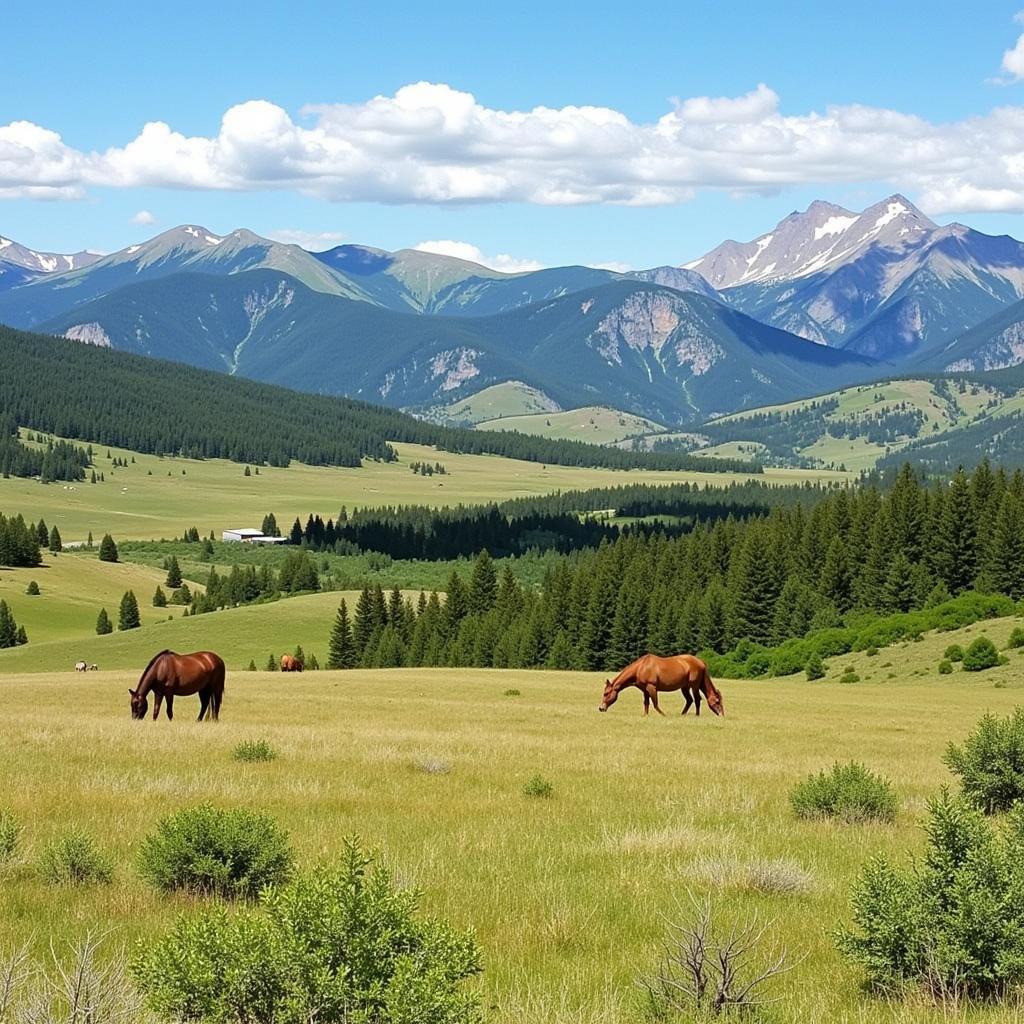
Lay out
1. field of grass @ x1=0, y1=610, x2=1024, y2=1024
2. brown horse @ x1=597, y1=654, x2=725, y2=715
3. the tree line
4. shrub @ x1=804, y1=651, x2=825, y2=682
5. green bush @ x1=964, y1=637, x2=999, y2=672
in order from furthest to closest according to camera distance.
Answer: the tree line, shrub @ x1=804, y1=651, x2=825, y2=682, green bush @ x1=964, y1=637, x2=999, y2=672, brown horse @ x1=597, y1=654, x2=725, y2=715, field of grass @ x1=0, y1=610, x2=1024, y2=1024

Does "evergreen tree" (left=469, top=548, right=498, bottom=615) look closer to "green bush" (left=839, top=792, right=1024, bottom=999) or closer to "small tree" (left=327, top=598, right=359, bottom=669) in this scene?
"small tree" (left=327, top=598, right=359, bottom=669)

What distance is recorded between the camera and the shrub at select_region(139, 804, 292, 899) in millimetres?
11461

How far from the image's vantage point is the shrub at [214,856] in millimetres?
11461

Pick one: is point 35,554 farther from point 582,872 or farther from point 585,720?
point 582,872

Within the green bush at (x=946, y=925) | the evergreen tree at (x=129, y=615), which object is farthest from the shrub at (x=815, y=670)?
the evergreen tree at (x=129, y=615)

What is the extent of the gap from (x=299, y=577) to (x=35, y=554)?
45472 millimetres

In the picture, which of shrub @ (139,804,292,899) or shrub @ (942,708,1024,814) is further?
shrub @ (942,708,1024,814)

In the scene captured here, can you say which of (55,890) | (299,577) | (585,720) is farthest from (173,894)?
(299,577)

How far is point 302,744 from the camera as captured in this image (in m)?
25.4

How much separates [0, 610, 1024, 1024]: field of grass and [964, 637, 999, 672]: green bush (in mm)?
31209

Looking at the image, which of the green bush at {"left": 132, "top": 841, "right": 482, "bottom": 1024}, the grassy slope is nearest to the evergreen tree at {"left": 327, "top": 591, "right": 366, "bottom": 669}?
the grassy slope

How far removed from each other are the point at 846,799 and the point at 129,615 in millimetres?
147878

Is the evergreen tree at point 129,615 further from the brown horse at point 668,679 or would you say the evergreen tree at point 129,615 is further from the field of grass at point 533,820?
the brown horse at point 668,679

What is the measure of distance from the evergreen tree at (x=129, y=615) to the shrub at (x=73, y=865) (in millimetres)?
147941
